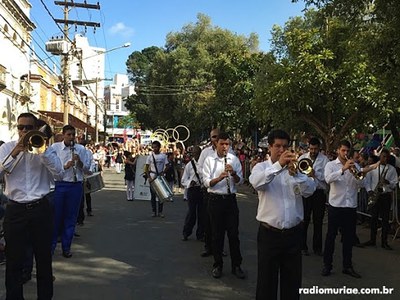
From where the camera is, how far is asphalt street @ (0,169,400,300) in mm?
5664

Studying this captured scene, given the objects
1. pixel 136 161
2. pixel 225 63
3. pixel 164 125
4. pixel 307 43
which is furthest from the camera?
pixel 164 125

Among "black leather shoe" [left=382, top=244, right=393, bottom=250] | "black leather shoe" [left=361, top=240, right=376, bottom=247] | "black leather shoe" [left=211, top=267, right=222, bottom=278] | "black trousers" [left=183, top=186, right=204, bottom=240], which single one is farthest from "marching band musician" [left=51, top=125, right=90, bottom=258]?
"black leather shoe" [left=382, top=244, right=393, bottom=250]

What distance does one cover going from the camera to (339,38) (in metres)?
12.9

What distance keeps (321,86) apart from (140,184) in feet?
20.1

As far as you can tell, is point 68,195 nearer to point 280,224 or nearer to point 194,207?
point 194,207

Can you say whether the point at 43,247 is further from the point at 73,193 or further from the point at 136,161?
the point at 136,161

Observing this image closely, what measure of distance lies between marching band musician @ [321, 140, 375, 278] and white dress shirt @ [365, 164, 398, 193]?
2185 mm

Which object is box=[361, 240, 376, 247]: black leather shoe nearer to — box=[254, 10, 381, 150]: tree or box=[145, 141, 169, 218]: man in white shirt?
Answer: box=[254, 10, 381, 150]: tree

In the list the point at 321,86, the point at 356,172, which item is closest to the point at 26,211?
the point at 356,172

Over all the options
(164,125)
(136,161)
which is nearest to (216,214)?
(136,161)

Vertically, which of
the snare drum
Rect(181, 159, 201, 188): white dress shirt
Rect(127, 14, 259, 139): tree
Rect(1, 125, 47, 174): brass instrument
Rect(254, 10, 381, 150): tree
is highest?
Rect(127, 14, 259, 139): tree

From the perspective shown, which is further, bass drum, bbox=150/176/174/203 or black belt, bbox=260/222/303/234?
bass drum, bbox=150/176/174/203

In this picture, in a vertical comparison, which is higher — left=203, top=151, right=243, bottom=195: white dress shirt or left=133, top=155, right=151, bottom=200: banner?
left=203, top=151, right=243, bottom=195: white dress shirt

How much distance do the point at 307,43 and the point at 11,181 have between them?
970cm
